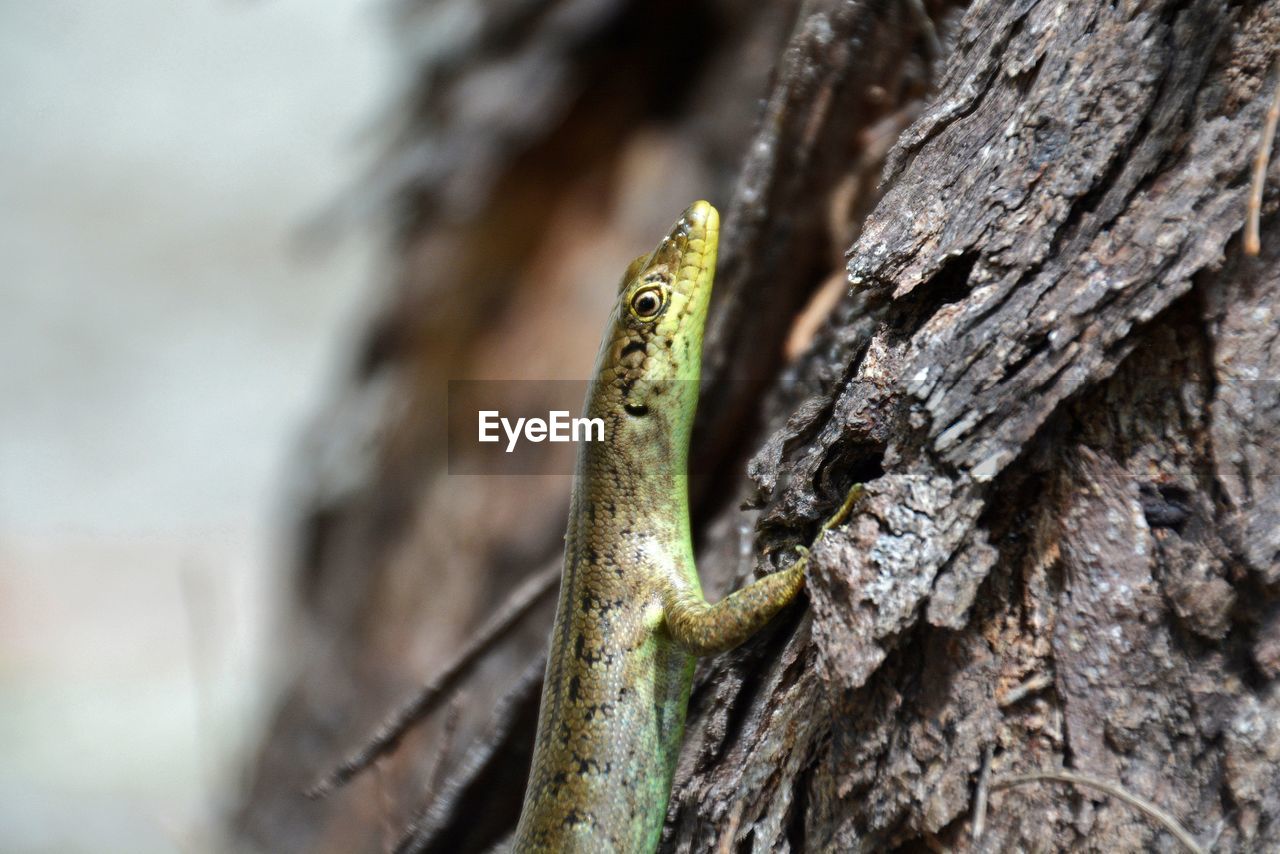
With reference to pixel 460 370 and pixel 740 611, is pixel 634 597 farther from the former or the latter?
pixel 460 370

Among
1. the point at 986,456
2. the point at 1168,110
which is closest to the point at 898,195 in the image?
the point at 1168,110

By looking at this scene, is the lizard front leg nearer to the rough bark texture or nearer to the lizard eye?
the rough bark texture

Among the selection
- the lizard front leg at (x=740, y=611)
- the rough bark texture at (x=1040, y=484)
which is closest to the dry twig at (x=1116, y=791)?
the rough bark texture at (x=1040, y=484)

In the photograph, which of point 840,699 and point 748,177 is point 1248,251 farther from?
point 748,177

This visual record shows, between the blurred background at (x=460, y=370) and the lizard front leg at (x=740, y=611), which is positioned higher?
the blurred background at (x=460, y=370)

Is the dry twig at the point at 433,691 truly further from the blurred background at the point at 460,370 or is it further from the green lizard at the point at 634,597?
the green lizard at the point at 634,597

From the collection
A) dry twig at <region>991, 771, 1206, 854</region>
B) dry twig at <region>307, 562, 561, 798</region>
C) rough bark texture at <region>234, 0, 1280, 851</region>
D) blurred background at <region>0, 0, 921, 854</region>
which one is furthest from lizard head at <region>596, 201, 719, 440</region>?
dry twig at <region>991, 771, 1206, 854</region>

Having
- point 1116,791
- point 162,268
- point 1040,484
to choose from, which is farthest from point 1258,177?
point 162,268
